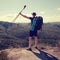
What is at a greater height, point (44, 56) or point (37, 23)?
point (37, 23)

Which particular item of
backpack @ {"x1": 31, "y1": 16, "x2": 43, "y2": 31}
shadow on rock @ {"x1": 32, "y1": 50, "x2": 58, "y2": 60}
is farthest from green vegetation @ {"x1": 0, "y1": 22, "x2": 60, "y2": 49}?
shadow on rock @ {"x1": 32, "y1": 50, "x2": 58, "y2": 60}

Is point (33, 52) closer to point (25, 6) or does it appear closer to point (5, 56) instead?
point (5, 56)

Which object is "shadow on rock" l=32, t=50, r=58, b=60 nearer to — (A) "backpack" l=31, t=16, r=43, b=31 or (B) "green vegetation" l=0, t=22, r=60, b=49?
(A) "backpack" l=31, t=16, r=43, b=31

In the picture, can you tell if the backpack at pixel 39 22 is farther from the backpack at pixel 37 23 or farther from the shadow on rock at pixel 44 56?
the shadow on rock at pixel 44 56

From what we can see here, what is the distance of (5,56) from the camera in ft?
33.8

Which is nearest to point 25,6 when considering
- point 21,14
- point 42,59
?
point 21,14

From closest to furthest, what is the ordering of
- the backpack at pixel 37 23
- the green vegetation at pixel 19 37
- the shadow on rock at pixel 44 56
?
the shadow on rock at pixel 44 56 < the backpack at pixel 37 23 < the green vegetation at pixel 19 37

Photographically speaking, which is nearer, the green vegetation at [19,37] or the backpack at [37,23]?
the backpack at [37,23]

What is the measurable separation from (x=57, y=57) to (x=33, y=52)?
124 centimetres

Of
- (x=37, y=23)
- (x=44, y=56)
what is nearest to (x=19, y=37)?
(x=37, y=23)

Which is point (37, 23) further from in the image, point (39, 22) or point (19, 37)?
point (19, 37)

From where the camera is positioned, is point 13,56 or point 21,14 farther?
point 21,14

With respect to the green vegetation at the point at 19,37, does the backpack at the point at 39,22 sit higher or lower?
higher

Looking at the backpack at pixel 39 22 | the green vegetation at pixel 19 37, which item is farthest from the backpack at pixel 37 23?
the green vegetation at pixel 19 37
